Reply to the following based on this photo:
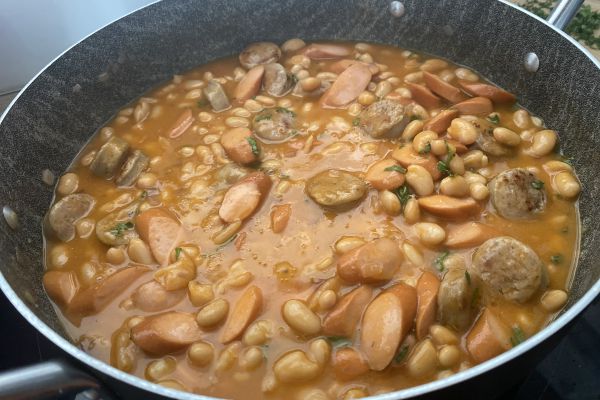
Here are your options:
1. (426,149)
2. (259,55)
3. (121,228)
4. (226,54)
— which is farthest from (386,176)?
(226,54)

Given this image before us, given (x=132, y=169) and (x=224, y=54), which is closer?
(x=132, y=169)

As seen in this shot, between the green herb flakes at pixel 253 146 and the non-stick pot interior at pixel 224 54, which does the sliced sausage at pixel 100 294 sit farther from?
the green herb flakes at pixel 253 146

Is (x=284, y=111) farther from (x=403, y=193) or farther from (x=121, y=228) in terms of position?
(x=121, y=228)

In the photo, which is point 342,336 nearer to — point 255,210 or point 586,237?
point 255,210

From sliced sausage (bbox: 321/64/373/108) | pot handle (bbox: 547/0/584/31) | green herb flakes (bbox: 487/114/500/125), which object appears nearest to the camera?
pot handle (bbox: 547/0/584/31)

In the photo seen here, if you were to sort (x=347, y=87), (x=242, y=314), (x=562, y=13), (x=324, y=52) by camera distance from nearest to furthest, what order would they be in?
(x=242, y=314) < (x=562, y=13) < (x=347, y=87) < (x=324, y=52)

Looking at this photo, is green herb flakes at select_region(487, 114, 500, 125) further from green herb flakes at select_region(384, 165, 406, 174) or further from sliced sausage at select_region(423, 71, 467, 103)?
green herb flakes at select_region(384, 165, 406, 174)

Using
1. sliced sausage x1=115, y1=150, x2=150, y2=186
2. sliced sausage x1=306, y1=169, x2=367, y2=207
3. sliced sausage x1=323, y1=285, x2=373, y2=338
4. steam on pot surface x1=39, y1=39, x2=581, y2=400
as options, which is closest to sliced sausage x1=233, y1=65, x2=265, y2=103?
steam on pot surface x1=39, y1=39, x2=581, y2=400
